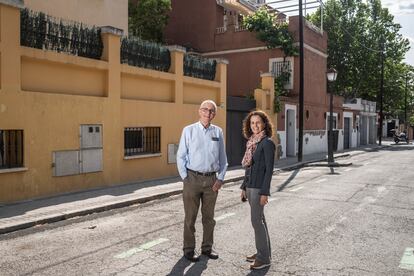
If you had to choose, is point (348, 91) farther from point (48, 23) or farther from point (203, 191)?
point (203, 191)

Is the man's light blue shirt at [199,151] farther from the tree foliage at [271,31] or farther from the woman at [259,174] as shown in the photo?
the tree foliage at [271,31]

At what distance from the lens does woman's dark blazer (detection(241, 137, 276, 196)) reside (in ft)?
17.0

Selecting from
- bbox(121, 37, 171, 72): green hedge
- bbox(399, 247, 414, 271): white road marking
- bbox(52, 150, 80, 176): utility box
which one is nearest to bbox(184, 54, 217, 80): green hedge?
bbox(121, 37, 171, 72): green hedge

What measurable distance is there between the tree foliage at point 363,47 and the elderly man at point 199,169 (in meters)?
38.5

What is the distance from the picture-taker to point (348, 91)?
45.2 meters

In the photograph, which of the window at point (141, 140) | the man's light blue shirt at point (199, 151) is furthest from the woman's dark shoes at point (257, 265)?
the window at point (141, 140)

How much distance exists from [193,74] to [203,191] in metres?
11.1

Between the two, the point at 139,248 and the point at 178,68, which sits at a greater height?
the point at 178,68

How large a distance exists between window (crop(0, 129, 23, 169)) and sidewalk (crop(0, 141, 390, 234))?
0.96 meters

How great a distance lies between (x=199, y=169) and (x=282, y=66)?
70.9 feet

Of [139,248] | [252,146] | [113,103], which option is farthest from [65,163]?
[252,146]

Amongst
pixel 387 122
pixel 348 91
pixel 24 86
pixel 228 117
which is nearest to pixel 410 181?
pixel 228 117

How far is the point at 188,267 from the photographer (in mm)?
5367

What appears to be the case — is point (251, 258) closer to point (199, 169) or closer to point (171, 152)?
point (199, 169)
